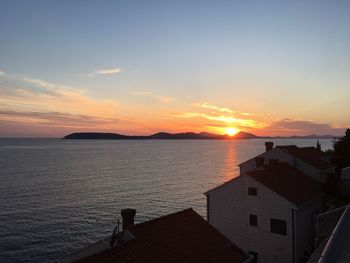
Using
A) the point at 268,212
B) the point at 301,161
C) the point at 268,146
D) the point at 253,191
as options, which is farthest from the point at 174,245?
the point at 268,146

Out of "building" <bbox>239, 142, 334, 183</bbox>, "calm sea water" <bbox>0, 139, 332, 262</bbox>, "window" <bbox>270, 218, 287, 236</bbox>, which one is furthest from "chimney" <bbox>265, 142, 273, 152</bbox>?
"calm sea water" <bbox>0, 139, 332, 262</bbox>

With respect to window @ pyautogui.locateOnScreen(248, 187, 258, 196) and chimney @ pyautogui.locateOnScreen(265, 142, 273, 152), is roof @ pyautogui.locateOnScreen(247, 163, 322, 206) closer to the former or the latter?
window @ pyautogui.locateOnScreen(248, 187, 258, 196)

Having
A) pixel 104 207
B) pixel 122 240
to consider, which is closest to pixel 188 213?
pixel 122 240

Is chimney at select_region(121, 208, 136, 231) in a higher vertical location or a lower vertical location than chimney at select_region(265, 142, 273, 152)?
lower

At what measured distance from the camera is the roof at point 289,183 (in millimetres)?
28531

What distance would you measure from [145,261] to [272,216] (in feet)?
48.7

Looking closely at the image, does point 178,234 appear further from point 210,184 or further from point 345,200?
point 210,184

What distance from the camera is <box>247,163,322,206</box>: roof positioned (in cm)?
2853

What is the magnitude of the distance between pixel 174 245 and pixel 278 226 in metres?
12.5

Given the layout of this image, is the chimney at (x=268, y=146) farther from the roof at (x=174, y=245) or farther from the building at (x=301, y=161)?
the roof at (x=174, y=245)

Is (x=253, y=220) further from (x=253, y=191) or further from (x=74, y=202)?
(x=74, y=202)

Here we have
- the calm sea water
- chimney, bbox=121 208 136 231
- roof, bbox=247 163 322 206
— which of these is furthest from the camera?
the calm sea water

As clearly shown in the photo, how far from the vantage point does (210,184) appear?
3674 inches

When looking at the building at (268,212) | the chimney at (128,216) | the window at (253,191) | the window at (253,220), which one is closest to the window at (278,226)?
the building at (268,212)
